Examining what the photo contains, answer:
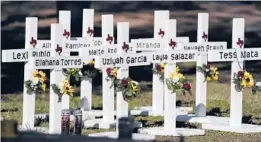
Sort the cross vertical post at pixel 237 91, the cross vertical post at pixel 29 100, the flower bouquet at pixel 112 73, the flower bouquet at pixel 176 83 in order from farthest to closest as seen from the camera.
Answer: the cross vertical post at pixel 237 91, the flower bouquet at pixel 112 73, the cross vertical post at pixel 29 100, the flower bouquet at pixel 176 83

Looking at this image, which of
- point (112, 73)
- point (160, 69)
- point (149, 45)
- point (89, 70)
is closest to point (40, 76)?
point (112, 73)

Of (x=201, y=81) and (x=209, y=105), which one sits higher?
(x=201, y=81)

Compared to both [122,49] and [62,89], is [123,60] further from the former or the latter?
[62,89]

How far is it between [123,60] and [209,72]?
1.82 m

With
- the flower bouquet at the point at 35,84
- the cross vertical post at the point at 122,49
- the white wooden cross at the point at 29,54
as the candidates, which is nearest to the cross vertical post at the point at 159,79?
the cross vertical post at the point at 122,49

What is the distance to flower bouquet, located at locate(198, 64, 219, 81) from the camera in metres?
15.5

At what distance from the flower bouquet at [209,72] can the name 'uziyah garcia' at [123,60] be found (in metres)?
1.44

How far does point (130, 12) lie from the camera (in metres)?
32.0

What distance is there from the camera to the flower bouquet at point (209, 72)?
15508mm

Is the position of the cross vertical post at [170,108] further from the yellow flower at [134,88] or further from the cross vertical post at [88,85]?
the cross vertical post at [88,85]

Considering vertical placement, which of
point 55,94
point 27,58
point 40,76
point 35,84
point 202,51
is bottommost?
point 55,94

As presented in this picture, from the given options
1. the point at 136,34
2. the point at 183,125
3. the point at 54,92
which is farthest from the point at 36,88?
the point at 136,34

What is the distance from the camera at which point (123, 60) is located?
1412cm

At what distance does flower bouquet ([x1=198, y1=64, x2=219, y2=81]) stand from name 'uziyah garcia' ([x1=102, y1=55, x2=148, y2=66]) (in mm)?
1445
